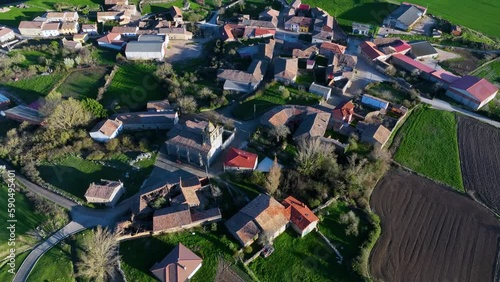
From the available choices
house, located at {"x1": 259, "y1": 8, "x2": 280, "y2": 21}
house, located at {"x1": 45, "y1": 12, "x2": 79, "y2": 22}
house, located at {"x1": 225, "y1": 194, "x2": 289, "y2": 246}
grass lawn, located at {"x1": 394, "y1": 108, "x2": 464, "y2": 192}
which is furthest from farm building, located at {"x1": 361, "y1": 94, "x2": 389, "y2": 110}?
house, located at {"x1": 45, "y1": 12, "x2": 79, "y2": 22}

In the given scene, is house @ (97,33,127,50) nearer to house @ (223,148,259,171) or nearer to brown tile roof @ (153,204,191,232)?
house @ (223,148,259,171)

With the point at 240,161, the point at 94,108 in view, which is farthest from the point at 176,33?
the point at 240,161

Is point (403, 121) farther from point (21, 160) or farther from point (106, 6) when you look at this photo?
point (106, 6)

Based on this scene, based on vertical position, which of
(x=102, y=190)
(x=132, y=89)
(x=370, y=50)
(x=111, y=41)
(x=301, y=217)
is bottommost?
(x=102, y=190)

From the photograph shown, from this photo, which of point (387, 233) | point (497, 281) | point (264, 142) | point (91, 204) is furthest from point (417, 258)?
point (91, 204)

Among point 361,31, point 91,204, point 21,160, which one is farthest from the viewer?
point 361,31

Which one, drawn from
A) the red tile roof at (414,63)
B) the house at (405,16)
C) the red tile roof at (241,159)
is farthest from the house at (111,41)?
the house at (405,16)

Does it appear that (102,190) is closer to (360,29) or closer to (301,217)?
(301,217)
